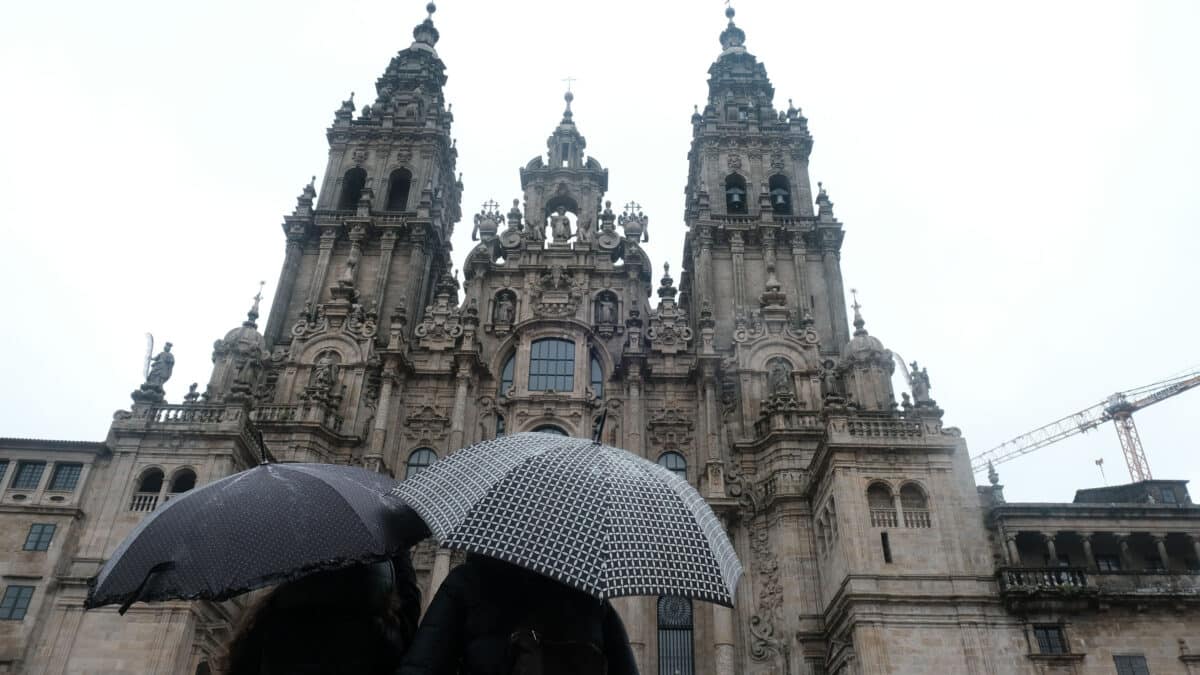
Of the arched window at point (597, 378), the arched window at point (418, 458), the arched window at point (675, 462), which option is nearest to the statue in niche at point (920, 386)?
the arched window at point (675, 462)

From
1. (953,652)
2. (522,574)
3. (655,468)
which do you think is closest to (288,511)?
(522,574)

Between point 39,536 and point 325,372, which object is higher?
point 325,372

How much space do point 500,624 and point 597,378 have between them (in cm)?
2926

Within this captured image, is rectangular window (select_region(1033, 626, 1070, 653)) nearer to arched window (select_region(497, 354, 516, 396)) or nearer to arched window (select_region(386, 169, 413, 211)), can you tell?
arched window (select_region(497, 354, 516, 396))

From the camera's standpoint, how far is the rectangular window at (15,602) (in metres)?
24.1

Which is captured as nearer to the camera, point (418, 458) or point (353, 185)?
point (418, 458)

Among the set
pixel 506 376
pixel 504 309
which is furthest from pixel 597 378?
pixel 504 309

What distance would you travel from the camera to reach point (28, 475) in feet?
86.9

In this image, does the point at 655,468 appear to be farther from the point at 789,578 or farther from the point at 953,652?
the point at 789,578

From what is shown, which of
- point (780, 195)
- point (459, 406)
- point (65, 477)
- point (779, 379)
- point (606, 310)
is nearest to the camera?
point (65, 477)

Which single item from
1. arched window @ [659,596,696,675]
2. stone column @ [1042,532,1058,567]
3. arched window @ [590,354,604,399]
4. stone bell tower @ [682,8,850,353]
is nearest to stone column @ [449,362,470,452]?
arched window @ [590,354,604,399]

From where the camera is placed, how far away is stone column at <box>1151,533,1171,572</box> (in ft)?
Result: 83.1

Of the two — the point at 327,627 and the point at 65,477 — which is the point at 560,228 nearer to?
the point at 65,477

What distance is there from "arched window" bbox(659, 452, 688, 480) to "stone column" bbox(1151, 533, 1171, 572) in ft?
49.6
